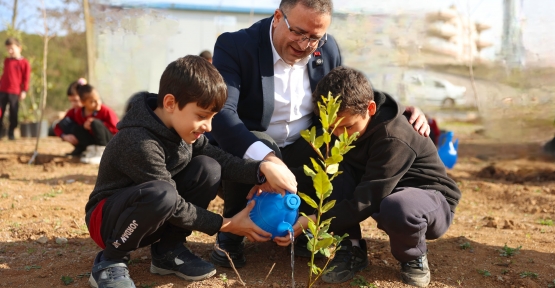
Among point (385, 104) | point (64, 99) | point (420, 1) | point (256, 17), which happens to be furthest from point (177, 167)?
point (64, 99)

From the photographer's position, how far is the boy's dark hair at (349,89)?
2.70 metres

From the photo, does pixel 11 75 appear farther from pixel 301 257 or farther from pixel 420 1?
pixel 301 257

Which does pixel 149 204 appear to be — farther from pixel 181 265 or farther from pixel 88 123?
pixel 88 123

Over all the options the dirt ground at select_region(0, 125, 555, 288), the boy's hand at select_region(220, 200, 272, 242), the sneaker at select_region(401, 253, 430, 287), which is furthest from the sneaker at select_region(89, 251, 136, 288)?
the sneaker at select_region(401, 253, 430, 287)

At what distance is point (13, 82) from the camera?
10.0 meters

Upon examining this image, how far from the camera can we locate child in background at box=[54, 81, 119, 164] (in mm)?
7320

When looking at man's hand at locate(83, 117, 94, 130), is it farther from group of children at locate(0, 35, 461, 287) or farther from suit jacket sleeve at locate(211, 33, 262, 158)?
group of children at locate(0, 35, 461, 287)

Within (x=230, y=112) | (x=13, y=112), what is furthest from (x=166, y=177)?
(x=13, y=112)

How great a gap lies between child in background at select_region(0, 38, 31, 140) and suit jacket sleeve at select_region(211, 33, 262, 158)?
7609mm

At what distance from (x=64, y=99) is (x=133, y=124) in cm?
1329

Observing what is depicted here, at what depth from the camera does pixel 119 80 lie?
10.9 m

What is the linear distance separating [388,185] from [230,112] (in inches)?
35.0

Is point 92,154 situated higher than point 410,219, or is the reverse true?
point 410,219

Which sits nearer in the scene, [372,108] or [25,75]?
[372,108]
